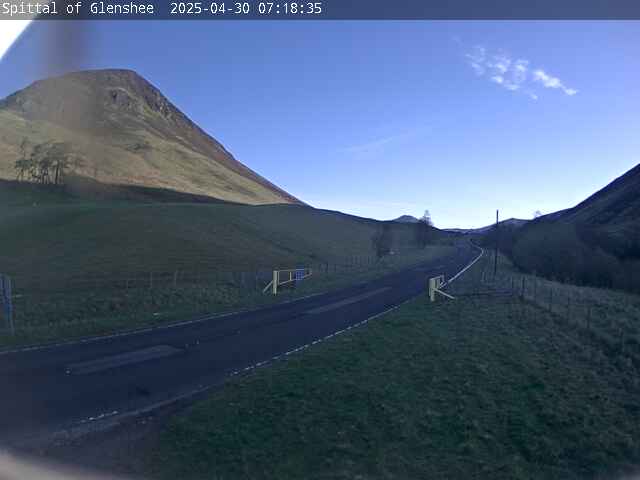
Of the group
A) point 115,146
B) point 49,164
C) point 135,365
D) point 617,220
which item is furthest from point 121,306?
point 115,146

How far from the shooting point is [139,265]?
2978cm

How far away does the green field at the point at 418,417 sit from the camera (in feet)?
19.6

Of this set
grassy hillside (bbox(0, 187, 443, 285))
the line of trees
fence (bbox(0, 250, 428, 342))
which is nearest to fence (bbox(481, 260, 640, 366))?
fence (bbox(0, 250, 428, 342))

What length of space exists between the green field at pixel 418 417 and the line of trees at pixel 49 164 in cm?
9000

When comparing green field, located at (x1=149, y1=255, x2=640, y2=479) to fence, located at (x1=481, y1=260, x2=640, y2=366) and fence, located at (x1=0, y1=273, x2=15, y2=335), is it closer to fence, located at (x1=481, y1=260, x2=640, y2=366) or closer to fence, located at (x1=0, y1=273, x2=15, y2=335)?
fence, located at (x1=481, y1=260, x2=640, y2=366)

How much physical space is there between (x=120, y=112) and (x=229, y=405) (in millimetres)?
207930

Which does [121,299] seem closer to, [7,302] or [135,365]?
[7,302]

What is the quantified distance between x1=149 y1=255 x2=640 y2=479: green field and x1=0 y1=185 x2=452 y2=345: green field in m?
8.39

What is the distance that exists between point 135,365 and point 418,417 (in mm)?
6678

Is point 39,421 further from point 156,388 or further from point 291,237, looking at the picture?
point 291,237

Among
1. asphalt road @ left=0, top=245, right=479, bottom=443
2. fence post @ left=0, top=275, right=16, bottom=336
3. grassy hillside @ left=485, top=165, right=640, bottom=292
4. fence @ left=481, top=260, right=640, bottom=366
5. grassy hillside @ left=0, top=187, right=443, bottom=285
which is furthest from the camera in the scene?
grassy hillside @ left=485, top=165, right=640, bottom=292

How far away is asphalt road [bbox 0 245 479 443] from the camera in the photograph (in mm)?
7695

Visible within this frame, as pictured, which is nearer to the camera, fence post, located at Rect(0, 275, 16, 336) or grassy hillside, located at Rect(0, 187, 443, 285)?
fence post, located at Rect(0, 275, 16, 336)

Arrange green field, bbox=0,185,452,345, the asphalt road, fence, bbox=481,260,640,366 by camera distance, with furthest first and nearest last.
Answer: green field, bbox=0,185,452,345 → fence, bbox=481,260,640,366 → the asphalt road
